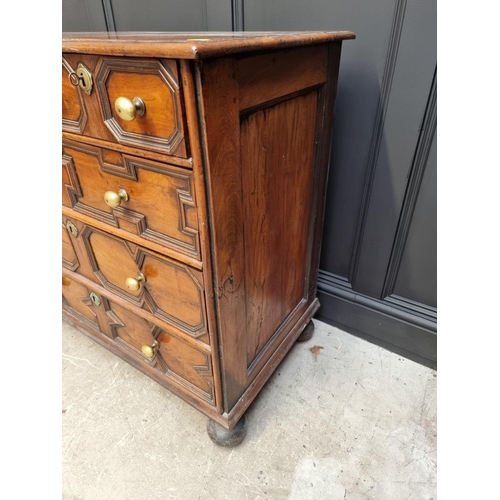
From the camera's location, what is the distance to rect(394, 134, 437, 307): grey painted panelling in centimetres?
103

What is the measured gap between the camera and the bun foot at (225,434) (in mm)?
1003

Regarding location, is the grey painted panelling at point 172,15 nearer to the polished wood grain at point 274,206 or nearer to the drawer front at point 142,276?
the polished wood grain at point 274,206

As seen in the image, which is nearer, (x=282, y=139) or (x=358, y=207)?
(x=282, y=139)

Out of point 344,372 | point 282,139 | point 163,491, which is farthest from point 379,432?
point 282,139

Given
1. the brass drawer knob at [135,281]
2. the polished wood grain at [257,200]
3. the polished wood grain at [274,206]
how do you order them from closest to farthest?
the polished wood grain at [257,200]
the polished wood grain at [274,206]
the brass drawer knob at [135,281]

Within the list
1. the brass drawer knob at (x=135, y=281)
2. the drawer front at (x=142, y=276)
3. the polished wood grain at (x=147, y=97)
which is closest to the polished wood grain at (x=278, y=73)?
the polished wood grain at (x=147, y=97)

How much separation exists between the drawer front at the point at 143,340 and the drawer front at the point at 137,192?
0.30 metres

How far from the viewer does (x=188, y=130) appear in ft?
1.91

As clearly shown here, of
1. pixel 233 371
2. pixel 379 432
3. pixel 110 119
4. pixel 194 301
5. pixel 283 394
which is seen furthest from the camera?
pixel 283 394

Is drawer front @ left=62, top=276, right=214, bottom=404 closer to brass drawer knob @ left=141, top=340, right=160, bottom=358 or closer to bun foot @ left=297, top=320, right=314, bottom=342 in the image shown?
brass drawer knob @ left=141, top=340, right=160, bottom=358

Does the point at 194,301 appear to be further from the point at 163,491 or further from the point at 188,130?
the point at 163,491

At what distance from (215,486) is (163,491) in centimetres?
13

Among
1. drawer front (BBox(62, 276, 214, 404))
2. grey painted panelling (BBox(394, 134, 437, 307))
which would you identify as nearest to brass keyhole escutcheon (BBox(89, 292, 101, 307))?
drawer front (BBox(62, 276, 214, 404))

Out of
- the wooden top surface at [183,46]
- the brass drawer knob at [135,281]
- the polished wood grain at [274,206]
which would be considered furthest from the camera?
the brass drawer knob at [135,281]
